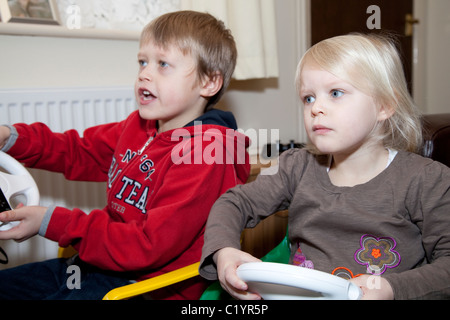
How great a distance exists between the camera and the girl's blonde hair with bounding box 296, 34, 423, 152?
2.97 ft

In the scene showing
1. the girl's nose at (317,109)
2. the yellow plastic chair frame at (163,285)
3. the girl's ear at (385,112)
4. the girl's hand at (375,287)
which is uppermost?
the girl's nose at (317,109)

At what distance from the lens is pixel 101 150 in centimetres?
139

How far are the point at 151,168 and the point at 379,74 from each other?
0.61m

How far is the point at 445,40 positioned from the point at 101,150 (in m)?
3.12

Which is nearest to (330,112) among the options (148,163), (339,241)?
(339,241)

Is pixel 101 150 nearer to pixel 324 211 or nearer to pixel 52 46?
pixel 52 46

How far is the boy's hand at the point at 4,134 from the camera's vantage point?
1.16 metres

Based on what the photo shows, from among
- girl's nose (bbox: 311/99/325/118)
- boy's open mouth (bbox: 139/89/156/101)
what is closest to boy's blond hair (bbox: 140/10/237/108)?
boy's open mouth (bbox: 139/89/156/101)

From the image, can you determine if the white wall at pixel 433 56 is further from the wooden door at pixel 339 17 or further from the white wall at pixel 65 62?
the white wall at pixel 65 62

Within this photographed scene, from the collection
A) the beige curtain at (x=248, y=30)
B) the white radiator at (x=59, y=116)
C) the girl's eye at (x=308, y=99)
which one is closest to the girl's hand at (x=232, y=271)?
the girl's eye at (x=308, y=99)

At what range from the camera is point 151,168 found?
3.75 ft

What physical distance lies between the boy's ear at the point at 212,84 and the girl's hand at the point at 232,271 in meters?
0.54

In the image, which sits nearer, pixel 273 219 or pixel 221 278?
pixel 221 278

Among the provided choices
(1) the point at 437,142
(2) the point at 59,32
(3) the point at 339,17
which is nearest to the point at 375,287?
(1) the point at 437,142
